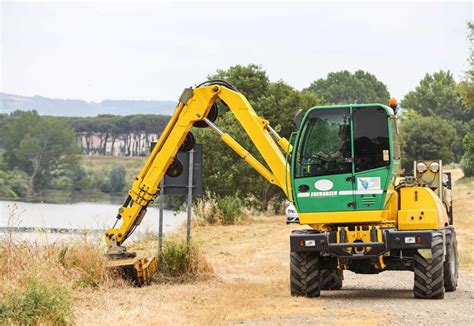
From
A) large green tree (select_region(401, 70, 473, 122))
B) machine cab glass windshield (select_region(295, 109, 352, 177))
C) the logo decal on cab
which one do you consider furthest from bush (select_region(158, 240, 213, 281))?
large green tree (select_region(401, 70, 473, 122))

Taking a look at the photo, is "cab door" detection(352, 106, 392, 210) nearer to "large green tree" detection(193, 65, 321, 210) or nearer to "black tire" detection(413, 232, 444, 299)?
"black tire" detection(413, 232, 444, 299)

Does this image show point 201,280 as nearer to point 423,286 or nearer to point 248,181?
point 423,286

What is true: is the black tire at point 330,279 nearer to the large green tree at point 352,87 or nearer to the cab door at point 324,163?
the cab door at point 324,163

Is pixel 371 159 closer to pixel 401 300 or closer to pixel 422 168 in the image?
pixel 401 300

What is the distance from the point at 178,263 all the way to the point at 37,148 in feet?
196

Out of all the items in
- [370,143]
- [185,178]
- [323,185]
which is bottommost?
[323,185]

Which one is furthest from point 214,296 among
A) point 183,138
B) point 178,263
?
point 183,138

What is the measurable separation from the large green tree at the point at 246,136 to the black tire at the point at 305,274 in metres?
29.2

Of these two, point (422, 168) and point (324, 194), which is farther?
point (422, 168)

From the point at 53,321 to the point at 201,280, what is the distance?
8076mm

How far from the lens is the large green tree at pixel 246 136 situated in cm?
4875

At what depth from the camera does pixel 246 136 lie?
47.7 m

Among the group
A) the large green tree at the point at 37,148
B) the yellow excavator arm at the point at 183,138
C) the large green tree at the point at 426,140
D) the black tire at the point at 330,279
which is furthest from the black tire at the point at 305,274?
the large green tree at the point at 426,140

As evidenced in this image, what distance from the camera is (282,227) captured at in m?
39.9
